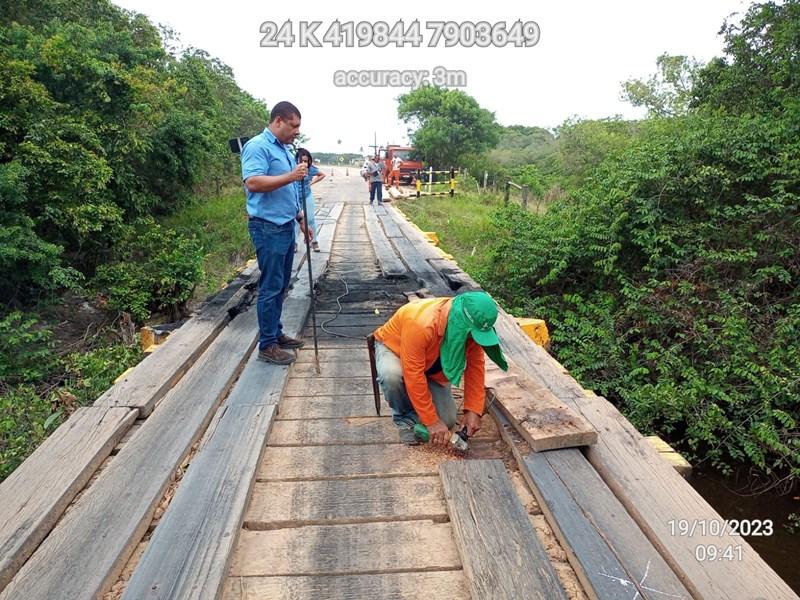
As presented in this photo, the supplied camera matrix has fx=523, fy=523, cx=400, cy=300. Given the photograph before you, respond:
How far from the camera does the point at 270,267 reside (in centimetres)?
345

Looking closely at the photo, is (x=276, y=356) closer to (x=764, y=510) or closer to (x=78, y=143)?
(x=764, y=510)

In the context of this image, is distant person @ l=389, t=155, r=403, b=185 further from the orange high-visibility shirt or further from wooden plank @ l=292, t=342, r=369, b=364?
the orange high-visibility shirt

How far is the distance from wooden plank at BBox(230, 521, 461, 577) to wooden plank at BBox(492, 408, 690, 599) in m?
0.43

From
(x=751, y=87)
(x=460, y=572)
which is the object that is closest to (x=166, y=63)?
(x=751, y=87)

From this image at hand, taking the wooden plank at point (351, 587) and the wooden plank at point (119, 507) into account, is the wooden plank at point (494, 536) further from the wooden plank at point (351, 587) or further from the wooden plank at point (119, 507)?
the wooden plank at point (119, 507)

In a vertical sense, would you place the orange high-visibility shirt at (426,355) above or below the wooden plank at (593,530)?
above

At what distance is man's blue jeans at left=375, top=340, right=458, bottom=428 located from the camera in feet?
8.73

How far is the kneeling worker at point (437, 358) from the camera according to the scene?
2287 mm

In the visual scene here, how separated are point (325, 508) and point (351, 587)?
428 mm

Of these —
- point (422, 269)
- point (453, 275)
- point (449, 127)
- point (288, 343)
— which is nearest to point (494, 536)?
point (288, 343)

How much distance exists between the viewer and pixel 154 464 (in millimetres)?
2299

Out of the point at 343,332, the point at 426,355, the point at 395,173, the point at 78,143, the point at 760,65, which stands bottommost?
the point at 395,173

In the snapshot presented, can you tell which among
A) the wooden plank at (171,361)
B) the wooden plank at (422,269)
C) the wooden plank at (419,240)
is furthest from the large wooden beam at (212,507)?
the wooden plank at (419,240)

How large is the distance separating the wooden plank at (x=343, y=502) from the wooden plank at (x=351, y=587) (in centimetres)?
28
